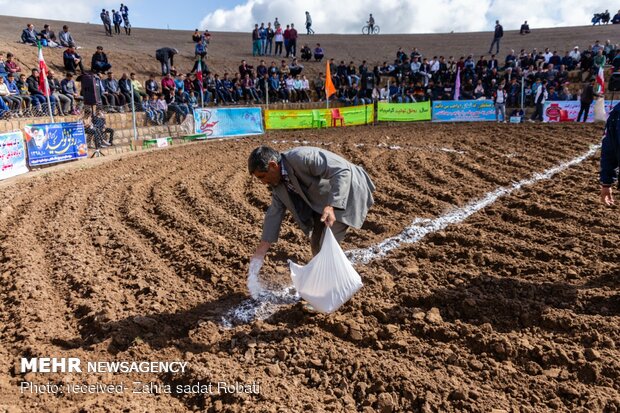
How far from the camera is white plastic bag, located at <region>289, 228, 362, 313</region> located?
3549 mm

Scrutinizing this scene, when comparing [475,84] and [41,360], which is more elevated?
[475,84]

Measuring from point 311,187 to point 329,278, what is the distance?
713 millimetres

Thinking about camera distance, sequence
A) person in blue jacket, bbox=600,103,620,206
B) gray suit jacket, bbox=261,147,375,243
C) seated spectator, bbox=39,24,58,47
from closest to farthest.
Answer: gray suit jacket, bbox=261,147,375,243 → person in blue jacket, bbox=600,103,620,206 → seated spectator, bbox=39,24,58,47

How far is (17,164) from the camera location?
1064 cm

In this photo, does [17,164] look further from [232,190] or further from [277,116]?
[277,116]

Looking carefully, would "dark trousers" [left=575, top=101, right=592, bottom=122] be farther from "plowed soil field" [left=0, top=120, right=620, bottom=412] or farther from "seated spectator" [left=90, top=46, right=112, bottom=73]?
"seated spectator" [left=90, top=46, right=112, bottom=73]

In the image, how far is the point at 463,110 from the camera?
19.9 meters

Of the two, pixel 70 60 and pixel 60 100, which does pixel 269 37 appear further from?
pixel 60 100

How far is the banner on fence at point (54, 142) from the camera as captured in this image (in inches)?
437

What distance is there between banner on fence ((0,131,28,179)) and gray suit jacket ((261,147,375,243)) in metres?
8.70

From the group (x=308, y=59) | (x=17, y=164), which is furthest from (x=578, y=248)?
(x=308, y=59)

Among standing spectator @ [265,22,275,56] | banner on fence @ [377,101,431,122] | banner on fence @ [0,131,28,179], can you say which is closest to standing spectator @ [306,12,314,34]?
standing spectator @ [265,22,275,56]

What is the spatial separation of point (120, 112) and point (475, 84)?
1527 cm

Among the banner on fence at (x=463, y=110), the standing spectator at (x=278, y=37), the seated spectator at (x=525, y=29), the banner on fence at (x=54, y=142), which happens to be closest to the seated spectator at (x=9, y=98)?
the banner on fence at (x=54, y=142)
